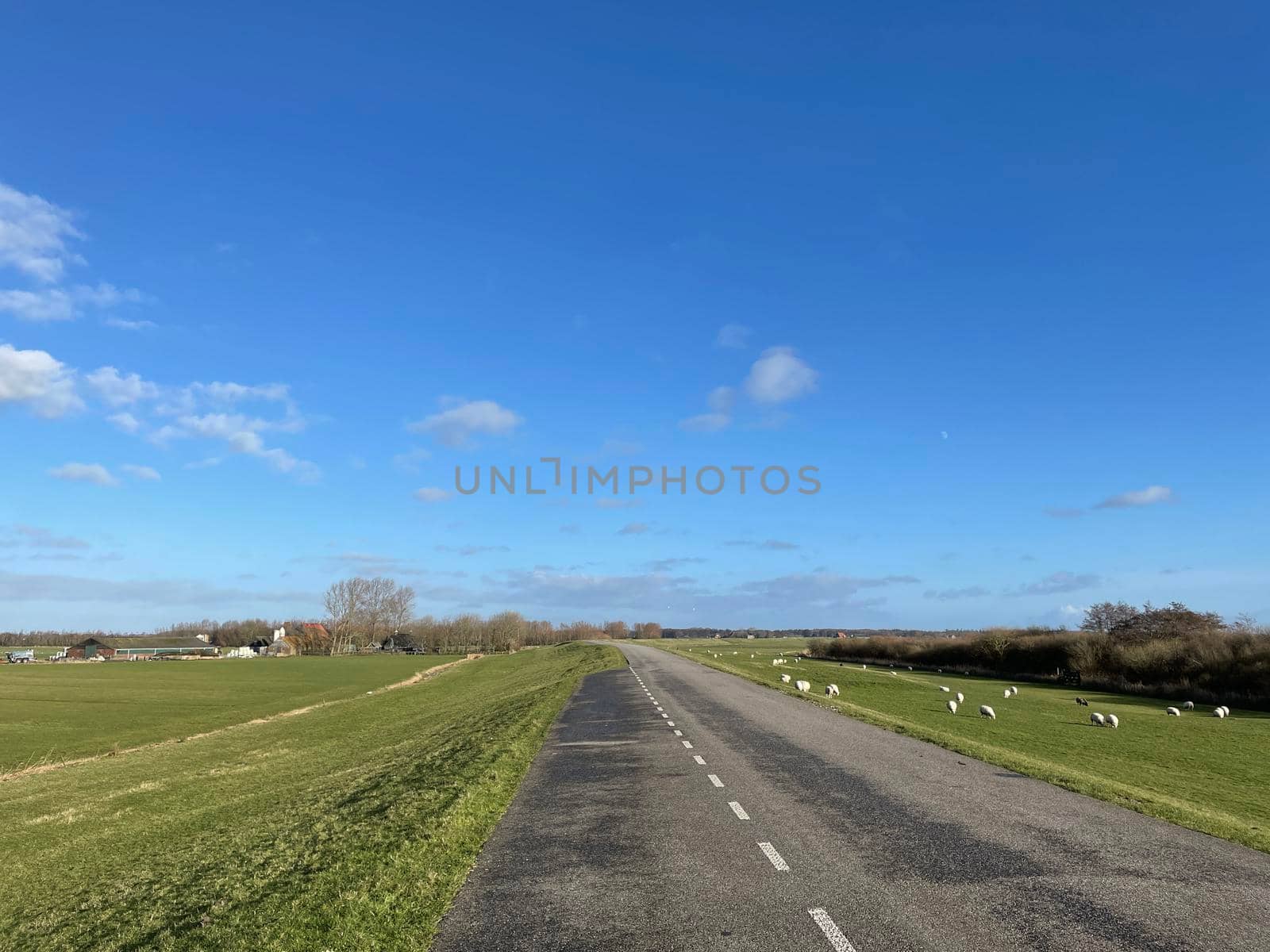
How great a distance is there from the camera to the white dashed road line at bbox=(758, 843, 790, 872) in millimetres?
9375

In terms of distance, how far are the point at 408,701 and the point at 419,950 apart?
53.2 meters

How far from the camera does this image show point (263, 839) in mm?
14609

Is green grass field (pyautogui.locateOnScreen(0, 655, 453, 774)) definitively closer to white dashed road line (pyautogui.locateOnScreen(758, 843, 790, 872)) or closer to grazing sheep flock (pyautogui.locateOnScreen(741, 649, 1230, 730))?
white dashed road line (pyautogui.locateOnScreen(758, 843, 790, 872))

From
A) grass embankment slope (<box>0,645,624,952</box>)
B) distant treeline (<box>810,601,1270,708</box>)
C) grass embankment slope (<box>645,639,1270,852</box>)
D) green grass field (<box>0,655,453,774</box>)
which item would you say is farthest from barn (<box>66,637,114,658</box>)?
grass embankment slope (<box>645,639,1270,852</box>)

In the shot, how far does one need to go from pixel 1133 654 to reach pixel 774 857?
76158mm

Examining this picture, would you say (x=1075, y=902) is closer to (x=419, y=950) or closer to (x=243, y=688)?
(x=419, y=950)

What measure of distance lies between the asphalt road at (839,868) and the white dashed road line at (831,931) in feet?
0.08

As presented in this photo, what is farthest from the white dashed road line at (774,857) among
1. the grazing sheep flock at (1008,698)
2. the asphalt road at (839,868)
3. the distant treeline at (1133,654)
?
the distant treeline at (1133,654)

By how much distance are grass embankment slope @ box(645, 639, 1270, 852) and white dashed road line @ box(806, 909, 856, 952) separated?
775cm

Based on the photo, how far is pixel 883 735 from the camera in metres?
23.2

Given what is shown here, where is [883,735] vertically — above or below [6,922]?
above

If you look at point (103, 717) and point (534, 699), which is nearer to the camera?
point (534, 699)

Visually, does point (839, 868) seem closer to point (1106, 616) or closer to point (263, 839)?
point (263, 839)

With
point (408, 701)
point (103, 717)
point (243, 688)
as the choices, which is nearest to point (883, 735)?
point (408, 701)
